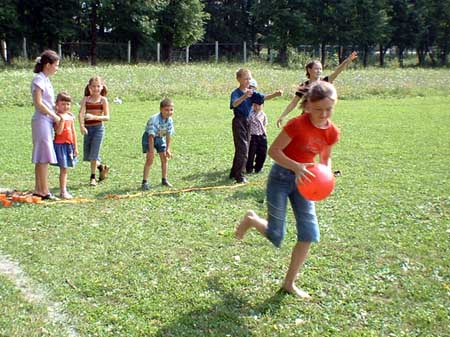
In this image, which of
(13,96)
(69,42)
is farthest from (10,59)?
(13,96)

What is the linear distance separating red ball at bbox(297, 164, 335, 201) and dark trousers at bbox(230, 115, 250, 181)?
4.56 meters

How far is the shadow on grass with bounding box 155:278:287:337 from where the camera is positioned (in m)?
4.21

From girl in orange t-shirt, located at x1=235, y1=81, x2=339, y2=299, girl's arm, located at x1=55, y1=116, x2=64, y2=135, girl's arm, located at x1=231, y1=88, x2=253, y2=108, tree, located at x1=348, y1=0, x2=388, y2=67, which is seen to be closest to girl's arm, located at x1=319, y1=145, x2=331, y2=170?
girl in orange t-shirt, located at x1=235, y1=81, x2=339, y2=299

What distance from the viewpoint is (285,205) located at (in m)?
4.70

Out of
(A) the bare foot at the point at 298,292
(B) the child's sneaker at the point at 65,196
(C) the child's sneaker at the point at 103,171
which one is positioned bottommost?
(A) the bare foot at the point at 298,292

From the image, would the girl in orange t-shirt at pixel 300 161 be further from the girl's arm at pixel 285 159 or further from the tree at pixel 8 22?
the tree at pixel 8 22

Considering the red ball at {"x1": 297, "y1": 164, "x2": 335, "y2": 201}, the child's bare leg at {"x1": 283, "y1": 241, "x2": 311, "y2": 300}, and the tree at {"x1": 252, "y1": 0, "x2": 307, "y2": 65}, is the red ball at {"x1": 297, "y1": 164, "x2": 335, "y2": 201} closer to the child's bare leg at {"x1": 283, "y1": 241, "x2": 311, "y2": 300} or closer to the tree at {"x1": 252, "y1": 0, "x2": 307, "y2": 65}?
the child's bare leg at {"x1": 283, "y1": 241, "x2": 311, "y2": 300}

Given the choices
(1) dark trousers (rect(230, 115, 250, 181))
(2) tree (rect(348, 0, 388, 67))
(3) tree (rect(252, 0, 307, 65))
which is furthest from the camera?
(2) tree (rect(348, 0, 388, 67))

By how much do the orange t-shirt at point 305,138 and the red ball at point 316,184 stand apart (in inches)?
5.6

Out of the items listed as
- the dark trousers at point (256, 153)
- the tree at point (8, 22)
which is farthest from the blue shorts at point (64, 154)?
the tree at point (8, 22)

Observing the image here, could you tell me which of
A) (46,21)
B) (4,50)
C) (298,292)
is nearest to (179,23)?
(46,21)

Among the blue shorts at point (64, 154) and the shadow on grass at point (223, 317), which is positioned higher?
the blue shorts at point (64, 154)

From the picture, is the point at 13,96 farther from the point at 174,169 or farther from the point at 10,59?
the point at 10,59

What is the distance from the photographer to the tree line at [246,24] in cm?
4028
